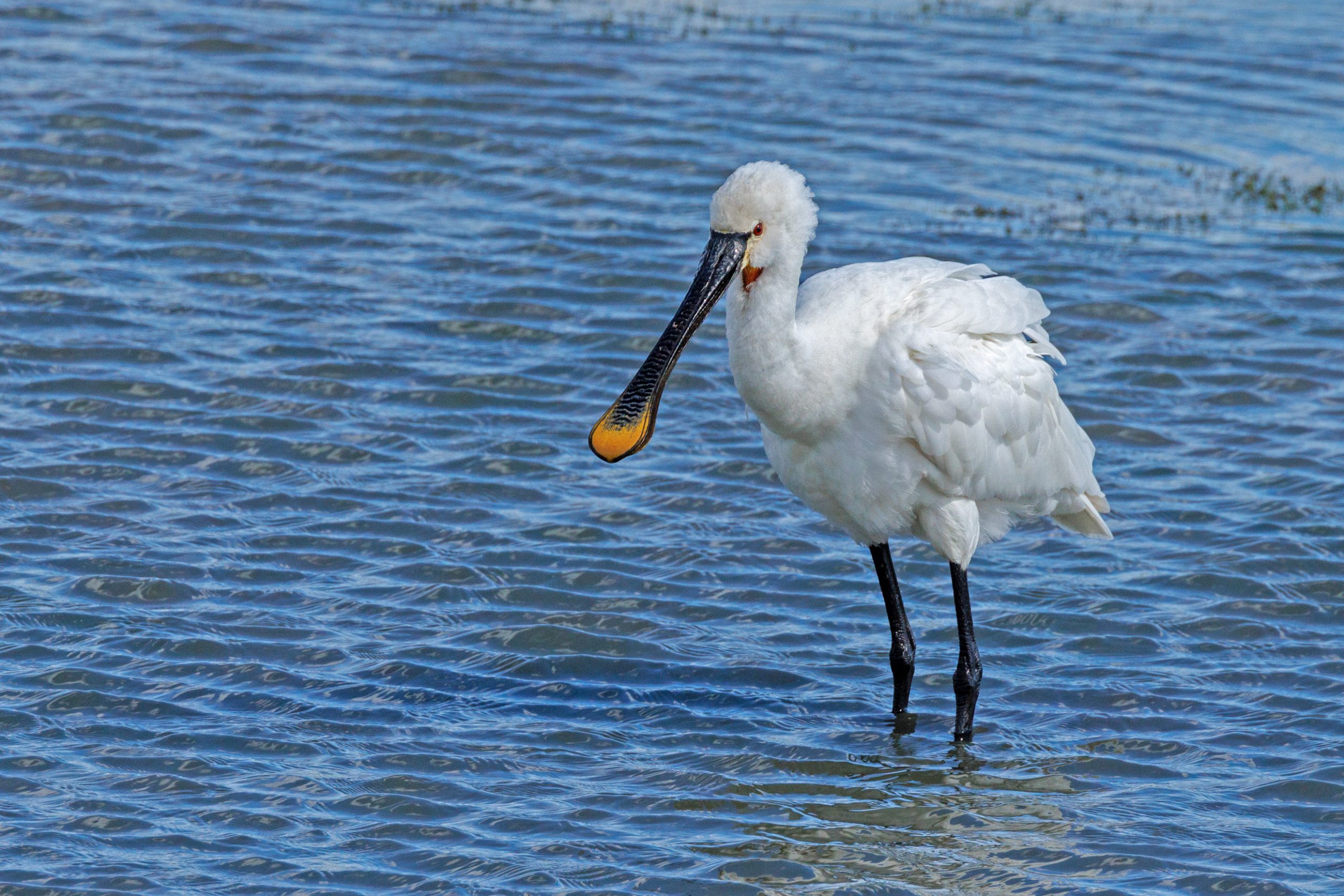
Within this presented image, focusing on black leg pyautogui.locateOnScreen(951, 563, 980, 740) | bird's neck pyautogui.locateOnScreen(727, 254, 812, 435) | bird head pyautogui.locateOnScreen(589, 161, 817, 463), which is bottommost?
black leg pyautogui.locateOnScreen(951, 563, 980, 740)

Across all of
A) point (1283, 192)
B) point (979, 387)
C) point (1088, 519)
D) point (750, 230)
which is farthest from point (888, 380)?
point (1283, 192)

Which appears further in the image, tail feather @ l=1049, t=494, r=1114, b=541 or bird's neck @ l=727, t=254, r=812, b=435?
tail feather @ l=1049, t=494, r=1114, b=541

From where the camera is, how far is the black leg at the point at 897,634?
8.33 m

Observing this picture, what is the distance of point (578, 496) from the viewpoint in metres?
10.3

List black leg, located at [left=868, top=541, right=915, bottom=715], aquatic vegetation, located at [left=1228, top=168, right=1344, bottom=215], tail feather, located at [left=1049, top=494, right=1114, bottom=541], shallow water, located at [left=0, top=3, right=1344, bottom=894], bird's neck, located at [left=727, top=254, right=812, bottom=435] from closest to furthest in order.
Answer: shallow water, located at [left=0, top=3, right=1344, bottom=894] → bird's neck, located at [left=727, top=254, right=812, bottom=435] → black leg, located at [left=868, top=541, right=915, bottom=715] → tail feather, located at [left=1049, top=494, right=1114, bottom=541] → aquatic vegetation, located at [left=1228, top=168, right=1344, bottom=215]

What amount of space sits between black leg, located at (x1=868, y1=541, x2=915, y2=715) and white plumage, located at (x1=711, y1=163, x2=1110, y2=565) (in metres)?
0.16

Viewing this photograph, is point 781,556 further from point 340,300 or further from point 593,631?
point 340,300

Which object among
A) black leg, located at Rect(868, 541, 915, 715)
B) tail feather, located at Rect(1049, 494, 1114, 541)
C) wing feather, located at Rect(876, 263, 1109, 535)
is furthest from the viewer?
tail feather, located at Rect(1049, 494, 1114, 541)

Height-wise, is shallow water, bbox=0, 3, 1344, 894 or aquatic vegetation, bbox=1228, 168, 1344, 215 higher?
aquatic vegetation, bbox=1228, 168, 1344, 215

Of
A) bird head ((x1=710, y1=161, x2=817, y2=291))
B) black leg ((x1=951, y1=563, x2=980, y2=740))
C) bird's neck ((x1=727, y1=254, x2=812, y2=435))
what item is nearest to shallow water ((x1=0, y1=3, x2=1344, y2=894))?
black leg ((x1=951, y1=563, x2=980, y2=740))

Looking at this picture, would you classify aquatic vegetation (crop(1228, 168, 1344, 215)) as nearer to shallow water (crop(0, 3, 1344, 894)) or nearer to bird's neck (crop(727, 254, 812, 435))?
shallow water (crop(0, 3, 1344, 894))

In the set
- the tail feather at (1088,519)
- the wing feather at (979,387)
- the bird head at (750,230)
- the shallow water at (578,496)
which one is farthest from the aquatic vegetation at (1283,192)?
the bird head at (750,230)

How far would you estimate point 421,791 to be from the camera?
7.27m

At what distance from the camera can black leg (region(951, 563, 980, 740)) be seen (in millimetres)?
8172
